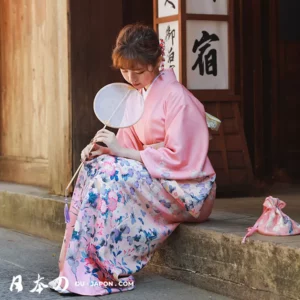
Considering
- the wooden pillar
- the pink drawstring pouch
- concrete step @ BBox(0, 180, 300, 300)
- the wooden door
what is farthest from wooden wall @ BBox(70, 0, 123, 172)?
the pink drawstring pouch

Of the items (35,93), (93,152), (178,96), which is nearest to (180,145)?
(178,96)

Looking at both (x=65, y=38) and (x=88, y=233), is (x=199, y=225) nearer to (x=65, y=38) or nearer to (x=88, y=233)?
(x=88, y=233)

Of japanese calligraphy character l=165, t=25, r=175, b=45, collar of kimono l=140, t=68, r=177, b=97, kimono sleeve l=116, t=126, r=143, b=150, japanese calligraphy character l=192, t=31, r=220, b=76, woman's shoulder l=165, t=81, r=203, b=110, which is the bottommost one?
kimono sleeve l=116, t=126, r=143, b=150

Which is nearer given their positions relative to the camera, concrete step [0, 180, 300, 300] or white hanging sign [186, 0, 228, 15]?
concrete step [0, 180, 300, 300]

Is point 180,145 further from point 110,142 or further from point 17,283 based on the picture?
point 17,283

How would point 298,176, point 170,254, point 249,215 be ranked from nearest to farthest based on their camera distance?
point 170,254, point 249,215, point 298,176

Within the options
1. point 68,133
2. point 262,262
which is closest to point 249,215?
point 262,262

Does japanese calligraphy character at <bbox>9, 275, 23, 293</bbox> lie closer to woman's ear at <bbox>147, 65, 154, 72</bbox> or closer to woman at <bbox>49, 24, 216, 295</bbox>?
woman at <bbox>49, 24, 216, 295</bbox>

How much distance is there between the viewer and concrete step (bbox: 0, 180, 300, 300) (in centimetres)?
425

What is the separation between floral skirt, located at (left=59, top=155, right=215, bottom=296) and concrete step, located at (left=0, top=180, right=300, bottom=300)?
0.58 feet

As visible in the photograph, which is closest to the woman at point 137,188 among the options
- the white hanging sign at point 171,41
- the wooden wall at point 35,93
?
the white hanging sign at point 171,41

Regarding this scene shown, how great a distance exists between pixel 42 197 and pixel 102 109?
2.12m

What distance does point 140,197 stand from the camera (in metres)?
4.90

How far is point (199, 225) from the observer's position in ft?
16.4
